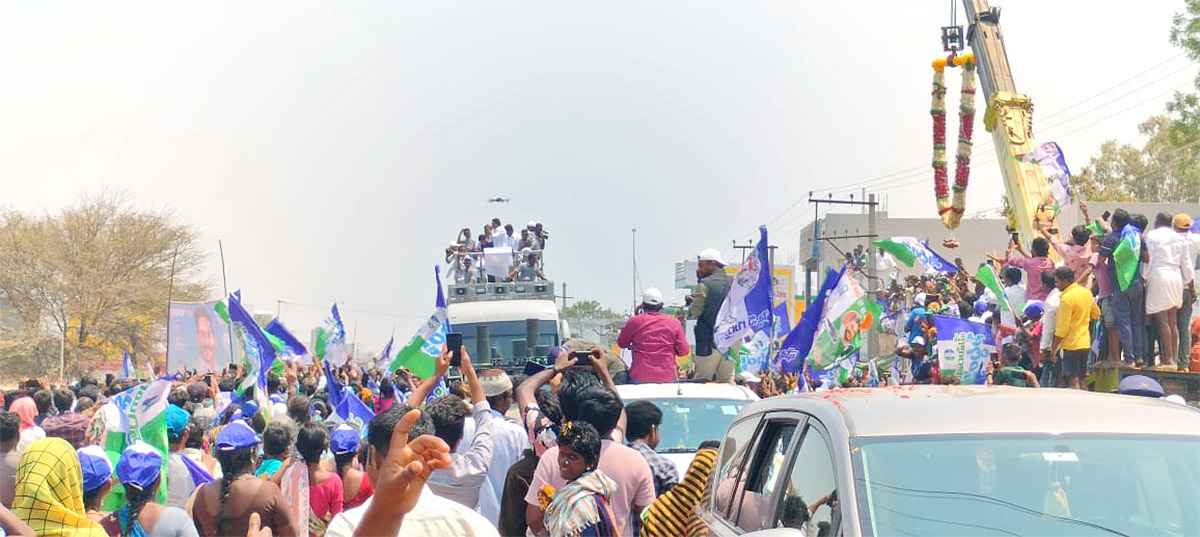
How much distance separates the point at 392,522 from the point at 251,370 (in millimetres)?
10483

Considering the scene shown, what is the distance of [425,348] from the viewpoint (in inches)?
512

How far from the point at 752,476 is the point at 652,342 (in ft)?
16.8

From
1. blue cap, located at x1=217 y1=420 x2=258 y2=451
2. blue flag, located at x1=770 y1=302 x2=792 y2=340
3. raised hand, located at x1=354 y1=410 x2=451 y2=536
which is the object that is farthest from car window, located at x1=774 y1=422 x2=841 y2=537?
blue flag, located at x1=770 y1=302 x2=792 y2=340

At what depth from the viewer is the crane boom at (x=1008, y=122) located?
19016 millimetres

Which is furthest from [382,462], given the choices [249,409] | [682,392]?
[249,409]

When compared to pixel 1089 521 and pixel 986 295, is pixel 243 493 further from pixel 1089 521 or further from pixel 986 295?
pixel 986 295

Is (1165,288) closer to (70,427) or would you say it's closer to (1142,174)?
(70,427)

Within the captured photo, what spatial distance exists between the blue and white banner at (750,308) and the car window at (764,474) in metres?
6.63

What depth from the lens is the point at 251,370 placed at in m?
13.0

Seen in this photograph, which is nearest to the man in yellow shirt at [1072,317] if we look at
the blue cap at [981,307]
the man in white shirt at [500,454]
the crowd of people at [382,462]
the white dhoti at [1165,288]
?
the white dhoti at [1165,288]

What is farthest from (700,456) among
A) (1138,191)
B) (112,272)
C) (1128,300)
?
(1138,191)

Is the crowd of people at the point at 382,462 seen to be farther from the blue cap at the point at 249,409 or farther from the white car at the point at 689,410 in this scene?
the blue cap at the point at 249,409

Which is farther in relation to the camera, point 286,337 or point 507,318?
point 507,318

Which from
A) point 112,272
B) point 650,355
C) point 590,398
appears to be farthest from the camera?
point 112,272
